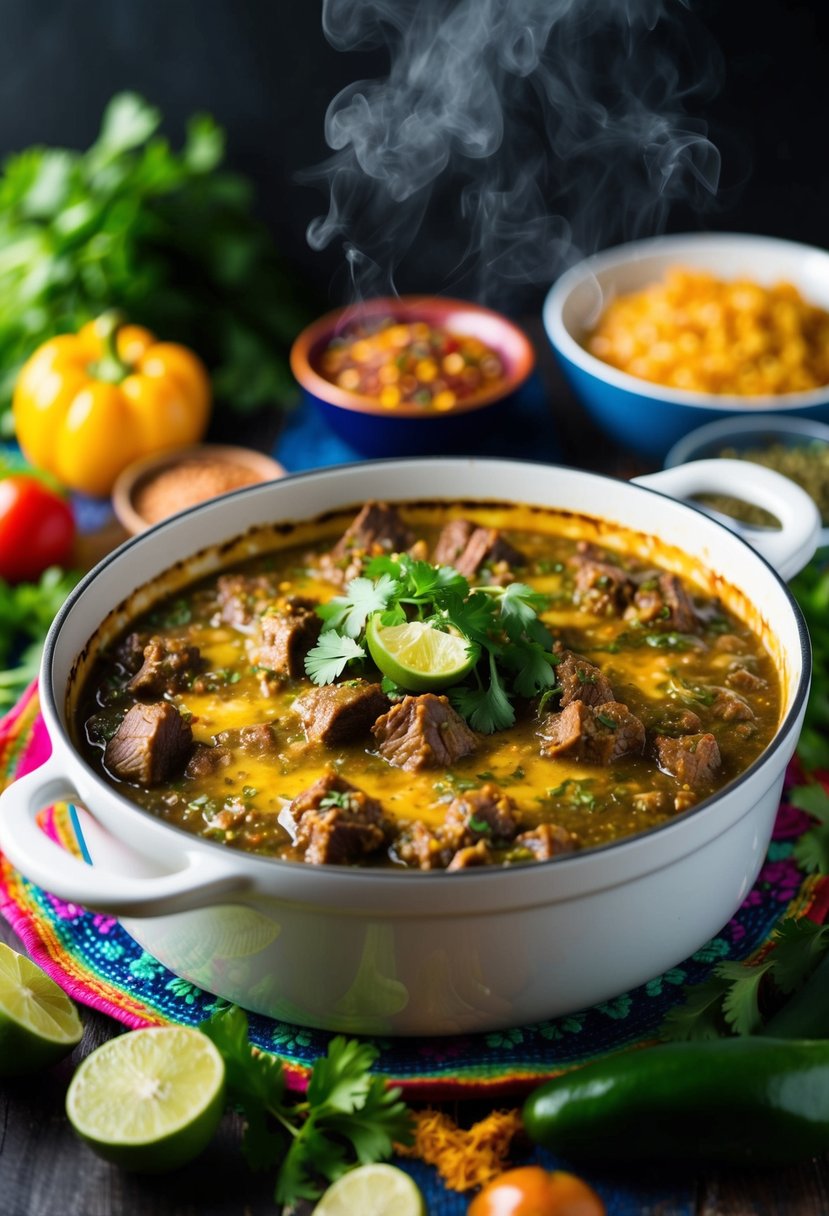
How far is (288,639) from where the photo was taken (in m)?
4.29

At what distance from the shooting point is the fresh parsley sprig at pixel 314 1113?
3180 millimetres

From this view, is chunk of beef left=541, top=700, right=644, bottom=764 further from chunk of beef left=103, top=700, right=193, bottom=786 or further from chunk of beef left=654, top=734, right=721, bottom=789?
chunk of beef left=103, top=700, right=193, bottom=786

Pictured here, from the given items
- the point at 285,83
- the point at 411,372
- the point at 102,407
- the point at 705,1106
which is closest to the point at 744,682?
the point at 705,1106

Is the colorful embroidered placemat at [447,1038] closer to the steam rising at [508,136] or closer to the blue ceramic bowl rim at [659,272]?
the blue ceramic bowl rim at [659,272]

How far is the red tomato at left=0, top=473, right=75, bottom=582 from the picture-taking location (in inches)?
235

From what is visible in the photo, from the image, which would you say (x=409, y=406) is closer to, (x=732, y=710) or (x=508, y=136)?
(x=508, y=136)

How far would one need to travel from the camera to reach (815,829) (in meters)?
4.24

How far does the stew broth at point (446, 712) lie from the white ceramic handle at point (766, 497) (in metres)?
0.27

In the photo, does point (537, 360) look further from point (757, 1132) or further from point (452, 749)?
point (757, 1132)

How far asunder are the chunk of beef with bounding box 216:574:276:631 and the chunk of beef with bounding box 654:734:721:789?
155cm

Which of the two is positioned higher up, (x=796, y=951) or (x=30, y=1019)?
(x=30, y=1019)

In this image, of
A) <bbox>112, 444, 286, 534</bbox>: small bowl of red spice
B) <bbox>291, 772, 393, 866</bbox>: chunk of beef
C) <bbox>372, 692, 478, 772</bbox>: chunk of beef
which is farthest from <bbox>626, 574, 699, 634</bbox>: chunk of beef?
<bbox>112, 444, 286, 534</bbox>: small bowl of red spice

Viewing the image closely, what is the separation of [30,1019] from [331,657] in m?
1.39

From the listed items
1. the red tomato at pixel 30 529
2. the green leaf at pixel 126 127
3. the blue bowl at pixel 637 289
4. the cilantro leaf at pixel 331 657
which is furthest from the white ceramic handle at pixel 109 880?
the green leaf at pixel 126 127
